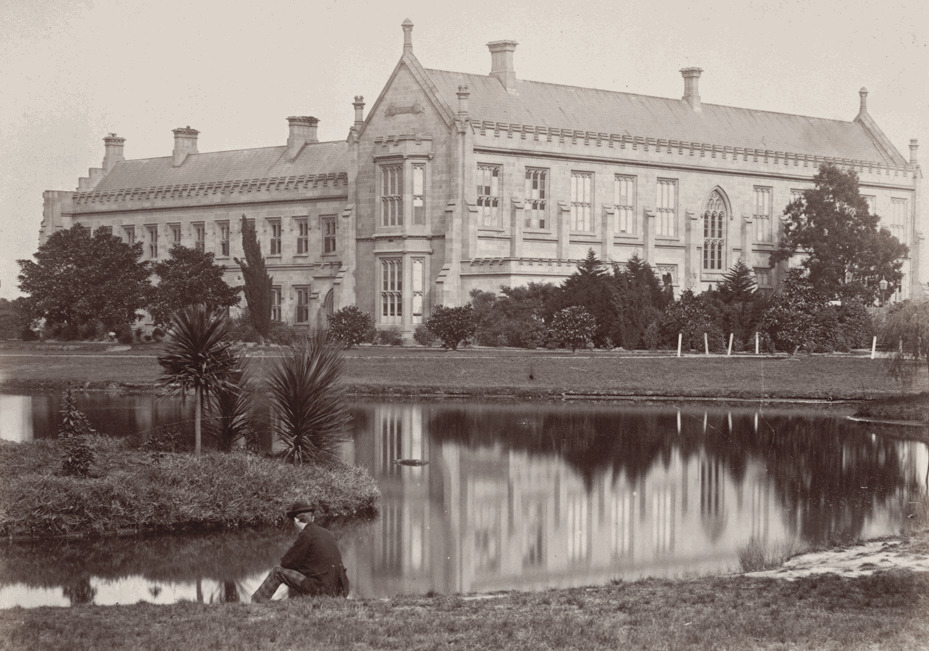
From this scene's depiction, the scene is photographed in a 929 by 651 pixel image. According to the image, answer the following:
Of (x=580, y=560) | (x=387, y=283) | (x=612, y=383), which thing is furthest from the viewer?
(x=387, y=283)

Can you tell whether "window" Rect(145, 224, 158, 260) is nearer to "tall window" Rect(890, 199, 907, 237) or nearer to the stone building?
the stone building

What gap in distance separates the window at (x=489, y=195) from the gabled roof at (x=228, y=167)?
9.21 m

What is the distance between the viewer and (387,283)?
59188 mm

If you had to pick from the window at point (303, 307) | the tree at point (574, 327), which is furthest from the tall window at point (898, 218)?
the tree at point (574, 327)

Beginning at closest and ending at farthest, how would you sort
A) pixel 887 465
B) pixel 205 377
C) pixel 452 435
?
pixel 205 377
pixel 887 465
pixel 452 435

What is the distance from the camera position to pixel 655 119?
67.1m

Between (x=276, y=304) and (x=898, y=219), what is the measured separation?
97.3ft

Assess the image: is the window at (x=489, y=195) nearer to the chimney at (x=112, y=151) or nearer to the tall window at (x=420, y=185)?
the tall window at (x=420, y=185)

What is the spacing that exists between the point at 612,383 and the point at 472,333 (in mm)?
10372

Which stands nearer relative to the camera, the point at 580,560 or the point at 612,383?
the point at 580,560

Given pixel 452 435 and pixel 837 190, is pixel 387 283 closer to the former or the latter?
pixel 837 190

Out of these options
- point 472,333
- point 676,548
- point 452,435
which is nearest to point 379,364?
point 472,333

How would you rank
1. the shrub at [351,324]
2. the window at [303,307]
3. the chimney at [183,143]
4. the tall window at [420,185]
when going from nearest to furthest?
1. the shrub at [351,324]
2. the tall window at [420,185]
3. the window at [303,307]
4. the chimney at [183,143]

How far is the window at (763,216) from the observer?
68125mm
